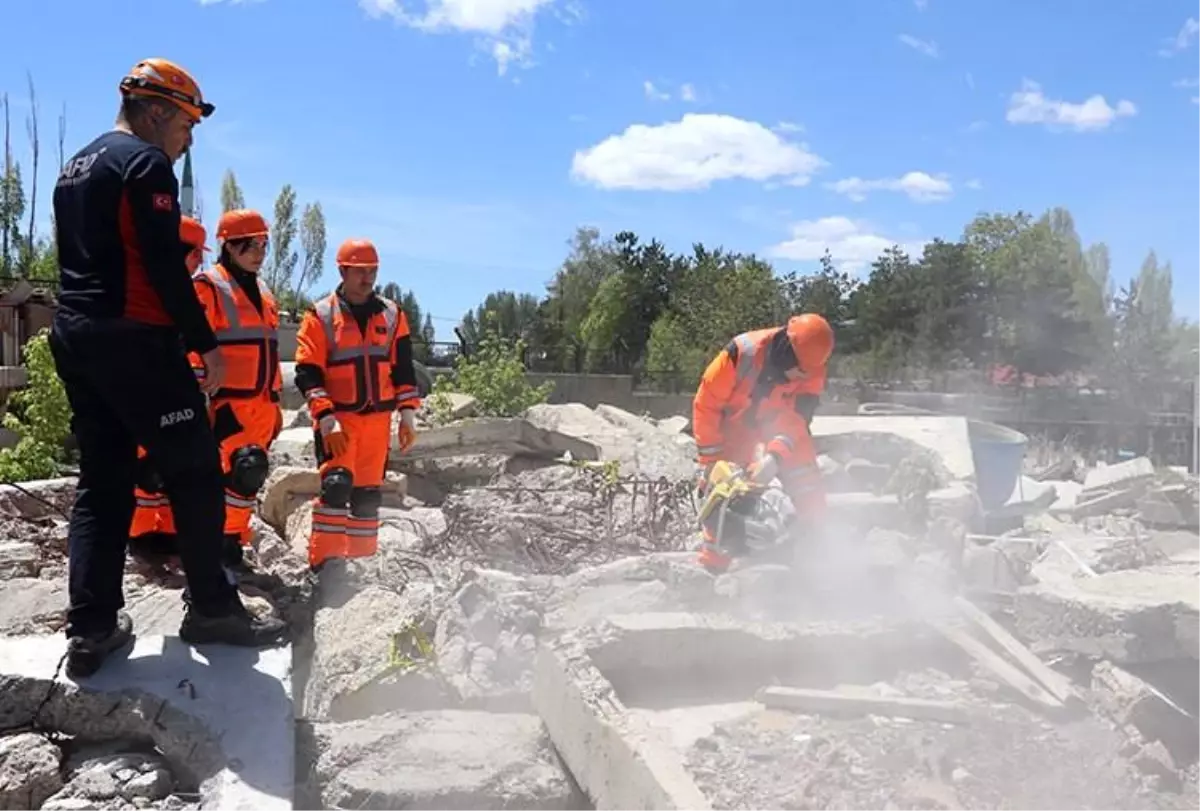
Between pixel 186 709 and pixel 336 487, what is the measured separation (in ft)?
6.53

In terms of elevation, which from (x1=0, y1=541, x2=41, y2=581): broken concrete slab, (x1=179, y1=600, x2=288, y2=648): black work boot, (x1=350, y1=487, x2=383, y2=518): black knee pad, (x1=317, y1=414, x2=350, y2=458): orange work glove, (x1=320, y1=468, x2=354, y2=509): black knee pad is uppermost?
(x1=317, y1=414, x2=350, y2=458): orange work glove

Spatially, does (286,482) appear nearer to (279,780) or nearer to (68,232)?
(68,232)

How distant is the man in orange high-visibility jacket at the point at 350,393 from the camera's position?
15.6ft

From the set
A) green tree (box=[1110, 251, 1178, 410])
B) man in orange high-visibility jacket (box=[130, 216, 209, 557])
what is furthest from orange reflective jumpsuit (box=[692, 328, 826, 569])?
green tree (box=[1110, 251, 1178, 410])

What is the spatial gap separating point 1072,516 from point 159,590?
8172 millimetres

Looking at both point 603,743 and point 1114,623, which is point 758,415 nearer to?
point 1114,623

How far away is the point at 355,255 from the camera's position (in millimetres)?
4941

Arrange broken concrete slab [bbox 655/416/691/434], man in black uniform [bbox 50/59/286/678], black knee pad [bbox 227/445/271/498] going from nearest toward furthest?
1. man in black uniform [bbox 50/59/286/678]
2. black knee pad [bbox 227/445/271/498]
3. broken concrete slab [bbox 655/416/691/434]

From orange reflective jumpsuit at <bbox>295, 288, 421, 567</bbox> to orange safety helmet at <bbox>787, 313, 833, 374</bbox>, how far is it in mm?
2016

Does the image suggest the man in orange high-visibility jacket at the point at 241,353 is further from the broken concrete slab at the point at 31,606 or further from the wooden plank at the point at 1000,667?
the wooden plank at the point at 1000,667

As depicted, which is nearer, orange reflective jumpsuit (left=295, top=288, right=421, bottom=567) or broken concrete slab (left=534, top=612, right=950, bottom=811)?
broken concrete slab (left=534, top=612, right=950, bottom=811)

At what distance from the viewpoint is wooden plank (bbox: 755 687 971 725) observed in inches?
125

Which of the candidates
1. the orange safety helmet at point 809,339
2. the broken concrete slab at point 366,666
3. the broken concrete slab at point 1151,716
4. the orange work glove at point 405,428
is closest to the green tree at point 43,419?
the orange work glove at point 405,428

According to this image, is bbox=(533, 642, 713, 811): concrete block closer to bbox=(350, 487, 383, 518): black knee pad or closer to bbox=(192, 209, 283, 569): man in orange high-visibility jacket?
bbox=(192, 209, 283, 569): man in orange high-visibility jacket
